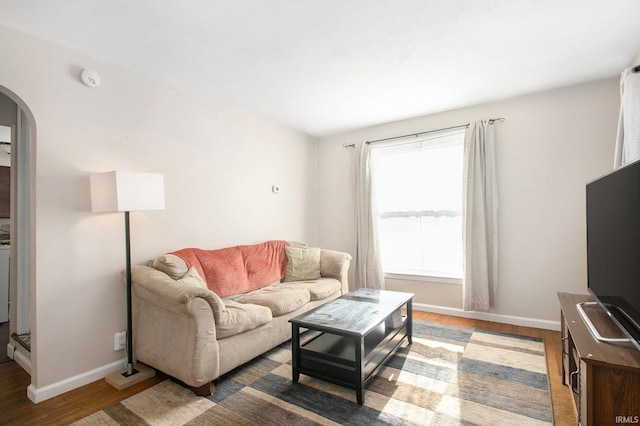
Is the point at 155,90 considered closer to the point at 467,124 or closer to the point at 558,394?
the point at 467,124

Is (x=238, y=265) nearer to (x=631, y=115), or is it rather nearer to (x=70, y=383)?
(x=70, y=383)

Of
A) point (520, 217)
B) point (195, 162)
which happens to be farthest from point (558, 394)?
point (195, 162)

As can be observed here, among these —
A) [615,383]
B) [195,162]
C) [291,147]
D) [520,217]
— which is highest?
[291,147]

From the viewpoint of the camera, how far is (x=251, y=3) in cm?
186

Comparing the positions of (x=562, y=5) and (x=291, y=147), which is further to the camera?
(x=291, y=147)

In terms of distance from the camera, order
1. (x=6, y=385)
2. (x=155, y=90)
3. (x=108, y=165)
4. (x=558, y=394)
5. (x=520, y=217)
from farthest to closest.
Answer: (x=520, y=217) < (x=155, y=90) < (x=108, y=165) < (x=6, y=385) < (x=558, y=394)

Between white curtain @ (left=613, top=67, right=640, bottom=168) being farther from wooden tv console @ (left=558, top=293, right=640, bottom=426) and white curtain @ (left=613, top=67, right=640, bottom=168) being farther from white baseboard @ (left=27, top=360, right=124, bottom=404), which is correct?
white baseboard @ (left=27, top=360, right=124, bottom=404)

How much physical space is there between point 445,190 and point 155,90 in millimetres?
3318

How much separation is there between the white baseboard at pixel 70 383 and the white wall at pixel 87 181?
10 millimetres

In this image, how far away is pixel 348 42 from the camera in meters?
2.29

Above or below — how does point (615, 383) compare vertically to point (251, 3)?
below

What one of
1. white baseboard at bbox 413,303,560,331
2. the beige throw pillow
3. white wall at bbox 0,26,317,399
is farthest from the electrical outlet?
white baseboard at bbox 413,303,560,331

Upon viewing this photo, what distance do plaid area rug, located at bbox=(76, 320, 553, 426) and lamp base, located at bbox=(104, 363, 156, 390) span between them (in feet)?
0.60

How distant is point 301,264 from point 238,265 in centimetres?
86
